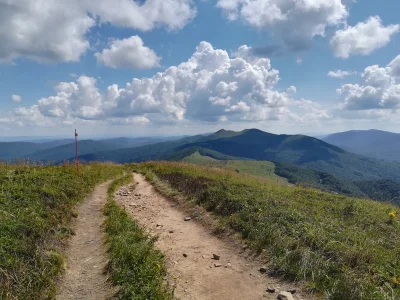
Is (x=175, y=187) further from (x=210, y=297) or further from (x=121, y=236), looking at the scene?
(x=210, y=297)

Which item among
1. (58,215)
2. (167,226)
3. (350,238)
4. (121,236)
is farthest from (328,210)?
(58,215)

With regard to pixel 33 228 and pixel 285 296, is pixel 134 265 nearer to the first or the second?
pixel 33 228

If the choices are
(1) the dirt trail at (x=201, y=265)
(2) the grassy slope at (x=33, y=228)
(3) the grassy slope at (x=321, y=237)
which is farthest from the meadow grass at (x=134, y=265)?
(3) the grassy slope at (x=321, y=237)

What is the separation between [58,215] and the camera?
1022 cm

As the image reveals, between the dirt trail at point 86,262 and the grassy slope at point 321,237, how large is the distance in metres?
5.02

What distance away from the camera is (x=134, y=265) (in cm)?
709

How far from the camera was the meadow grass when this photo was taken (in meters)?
6.09

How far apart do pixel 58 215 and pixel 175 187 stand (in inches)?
335

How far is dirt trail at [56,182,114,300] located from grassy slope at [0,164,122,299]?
0.34 metres

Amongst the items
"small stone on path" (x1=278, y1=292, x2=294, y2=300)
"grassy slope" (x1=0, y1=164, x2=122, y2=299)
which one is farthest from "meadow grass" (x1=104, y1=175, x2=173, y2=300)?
"small stone on path" (x1=278, y1=292, x2=294, y2=300)

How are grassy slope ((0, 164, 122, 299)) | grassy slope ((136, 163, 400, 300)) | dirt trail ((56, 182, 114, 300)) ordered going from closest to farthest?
grassy slope ((0, 164, 122, 299)), dirt trail ((56, 182, 114, 300)), grassy slope ((136, 163, 400, 300))

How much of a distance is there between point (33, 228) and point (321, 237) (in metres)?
9.18

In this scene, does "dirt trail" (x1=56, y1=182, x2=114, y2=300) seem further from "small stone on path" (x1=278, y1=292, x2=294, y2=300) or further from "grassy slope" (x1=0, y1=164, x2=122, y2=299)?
"small stone on path" (x1=278, y1=292, x2=294, y2=300)

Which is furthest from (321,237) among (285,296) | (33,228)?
(33,228)
